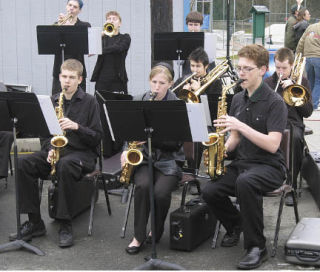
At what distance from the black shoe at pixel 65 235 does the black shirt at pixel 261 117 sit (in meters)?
1.57

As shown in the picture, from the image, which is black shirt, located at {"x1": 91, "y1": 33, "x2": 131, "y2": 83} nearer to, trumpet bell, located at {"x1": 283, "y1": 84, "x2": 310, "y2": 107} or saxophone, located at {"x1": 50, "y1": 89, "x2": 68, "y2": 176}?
trumpet bell, located at {"x1": 283, "y1": 84, "x2": 310, "y2": 107}

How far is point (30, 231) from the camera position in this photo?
5.41m

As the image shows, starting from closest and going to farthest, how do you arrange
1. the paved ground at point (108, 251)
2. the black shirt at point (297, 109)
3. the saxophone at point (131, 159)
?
1. the paved ground at point (108, 251)
2. the saxophone at point (131, 159)
3. the black shirt at point (297, 109)

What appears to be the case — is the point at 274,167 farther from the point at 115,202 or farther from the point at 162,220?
the point at 115,202

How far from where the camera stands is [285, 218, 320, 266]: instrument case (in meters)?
4.62

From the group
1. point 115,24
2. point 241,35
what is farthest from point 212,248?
point 241,35

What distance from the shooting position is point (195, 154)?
6219mm

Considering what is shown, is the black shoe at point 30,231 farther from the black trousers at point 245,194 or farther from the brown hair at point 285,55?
the brown hair at point 285,55

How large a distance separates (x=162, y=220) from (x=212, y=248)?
480mm

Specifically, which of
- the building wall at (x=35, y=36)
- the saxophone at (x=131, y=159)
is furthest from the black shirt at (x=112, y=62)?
the saxophone at (x=131, y=159)

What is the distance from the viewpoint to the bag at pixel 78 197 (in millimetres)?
5672

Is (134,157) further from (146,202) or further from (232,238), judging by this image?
(232,238)

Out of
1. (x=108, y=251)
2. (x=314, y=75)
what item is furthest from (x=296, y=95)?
(x=314, y=75)

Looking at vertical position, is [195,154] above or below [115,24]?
below
